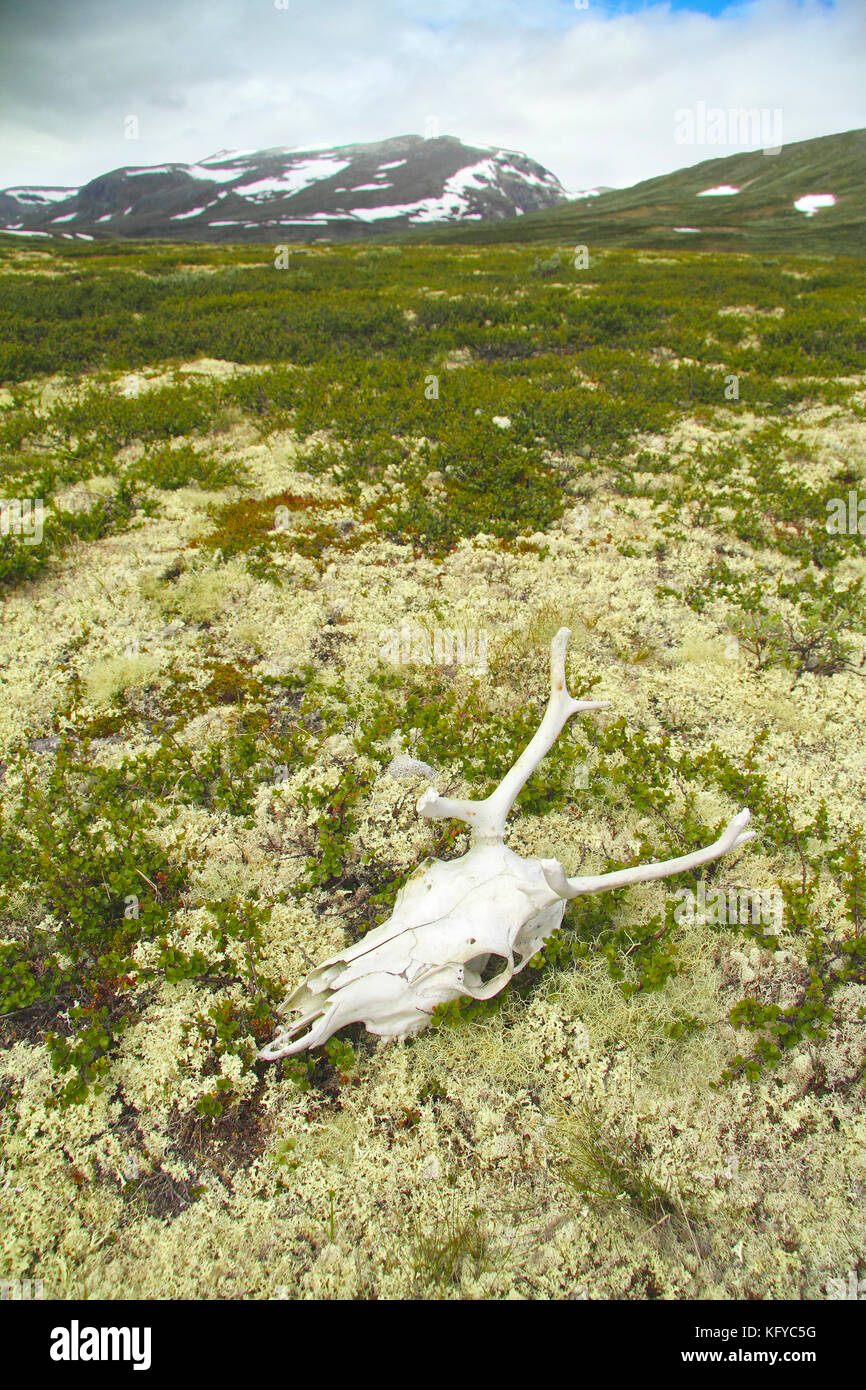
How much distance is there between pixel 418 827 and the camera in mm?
5176

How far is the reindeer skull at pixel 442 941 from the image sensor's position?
3621mm

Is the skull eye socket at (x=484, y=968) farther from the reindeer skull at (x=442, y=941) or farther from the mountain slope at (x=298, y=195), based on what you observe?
the mountain slope at (x=298, y=195)

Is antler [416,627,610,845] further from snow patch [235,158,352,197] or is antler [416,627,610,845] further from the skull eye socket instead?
snow patch [235,158,352,197]

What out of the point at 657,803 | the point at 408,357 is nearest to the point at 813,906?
the point at 657,803

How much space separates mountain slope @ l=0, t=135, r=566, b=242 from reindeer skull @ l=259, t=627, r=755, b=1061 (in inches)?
3709

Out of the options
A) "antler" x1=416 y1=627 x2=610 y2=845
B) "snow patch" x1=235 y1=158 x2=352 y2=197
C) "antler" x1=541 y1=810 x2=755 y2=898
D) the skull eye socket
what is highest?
"snow patch" x1=235 y1=158 x2=352 y2=197

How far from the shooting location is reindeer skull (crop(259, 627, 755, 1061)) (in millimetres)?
3621

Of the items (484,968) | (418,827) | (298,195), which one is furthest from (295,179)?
(484,968)

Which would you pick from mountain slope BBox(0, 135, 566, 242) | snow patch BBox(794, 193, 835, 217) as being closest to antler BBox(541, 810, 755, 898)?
snow patch BBox(794, 193, 835, 217)

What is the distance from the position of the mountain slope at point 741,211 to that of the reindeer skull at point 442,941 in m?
43.8

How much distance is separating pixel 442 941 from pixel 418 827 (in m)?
1.56

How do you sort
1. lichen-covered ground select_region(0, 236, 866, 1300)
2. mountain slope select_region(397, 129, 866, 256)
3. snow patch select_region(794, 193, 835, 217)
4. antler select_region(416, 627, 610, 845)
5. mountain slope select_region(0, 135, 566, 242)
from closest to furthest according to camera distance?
lichen-covered ground select_region(0, 236, 866, 1300) → antler select_region(416, 627, 610, 845) → mountain slope select_region(397, 129, 866, 256) → snow patch select_region(794, 193, 835, 217) → mountain slope select_region(0, 135, 566, 242)

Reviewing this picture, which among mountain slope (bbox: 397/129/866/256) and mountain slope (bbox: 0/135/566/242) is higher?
mountain slope (bbox: 0/135/566/242)

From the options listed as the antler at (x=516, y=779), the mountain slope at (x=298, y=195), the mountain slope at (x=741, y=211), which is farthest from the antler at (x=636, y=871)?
the mountain slope at (x=298, y=195)
